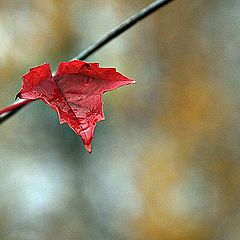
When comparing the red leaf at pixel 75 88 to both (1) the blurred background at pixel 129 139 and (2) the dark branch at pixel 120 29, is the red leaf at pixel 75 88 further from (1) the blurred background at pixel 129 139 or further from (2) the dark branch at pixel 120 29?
(1) the blurred background at pixel 129 139

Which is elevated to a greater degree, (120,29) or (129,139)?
(129,139)

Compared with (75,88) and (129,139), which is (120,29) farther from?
(129,139)

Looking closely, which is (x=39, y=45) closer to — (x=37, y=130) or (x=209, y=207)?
(x=37, y=130)

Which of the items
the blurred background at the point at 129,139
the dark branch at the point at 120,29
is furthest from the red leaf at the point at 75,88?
the blurred background at the point at 129,139

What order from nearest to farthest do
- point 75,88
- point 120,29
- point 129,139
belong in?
1. point 75,88
2. point 120,29
3. point 129,139

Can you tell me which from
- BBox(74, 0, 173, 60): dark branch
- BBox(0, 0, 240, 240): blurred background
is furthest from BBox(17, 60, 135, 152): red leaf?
BBox(0, 0, 240, 240): blurred background

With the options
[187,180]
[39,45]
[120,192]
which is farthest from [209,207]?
[39,45]

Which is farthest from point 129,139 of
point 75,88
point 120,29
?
point 75,88
